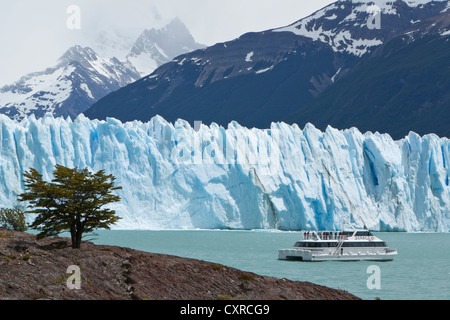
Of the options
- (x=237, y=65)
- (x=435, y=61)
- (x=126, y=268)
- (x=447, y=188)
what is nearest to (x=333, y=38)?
(x=237, y=65)

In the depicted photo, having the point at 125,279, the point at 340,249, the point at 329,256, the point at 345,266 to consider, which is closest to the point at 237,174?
the point at 340,249

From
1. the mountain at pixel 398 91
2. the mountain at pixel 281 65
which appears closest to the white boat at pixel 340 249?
the mountain at pixel 398 91

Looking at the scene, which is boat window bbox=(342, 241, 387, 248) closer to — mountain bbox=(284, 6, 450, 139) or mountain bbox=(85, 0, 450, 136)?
mountain bbox=(284, 6, 450, 139)

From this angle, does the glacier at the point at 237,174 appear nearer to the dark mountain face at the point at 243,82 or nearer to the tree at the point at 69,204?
the tree at the point at 69,204

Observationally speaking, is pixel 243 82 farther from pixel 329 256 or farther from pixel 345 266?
pixel 345 266
